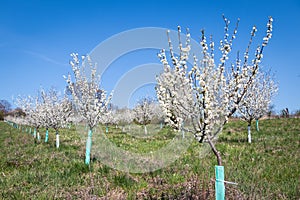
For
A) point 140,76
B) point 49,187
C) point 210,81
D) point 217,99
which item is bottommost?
point 49,187

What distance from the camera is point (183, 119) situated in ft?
14.8

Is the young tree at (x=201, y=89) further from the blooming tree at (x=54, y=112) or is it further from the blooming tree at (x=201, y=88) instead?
the blooming tree at (x=54, y=112)

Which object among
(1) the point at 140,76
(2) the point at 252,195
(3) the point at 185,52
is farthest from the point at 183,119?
(1) the point at 140,76

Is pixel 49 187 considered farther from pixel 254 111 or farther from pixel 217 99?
pixel 254 111

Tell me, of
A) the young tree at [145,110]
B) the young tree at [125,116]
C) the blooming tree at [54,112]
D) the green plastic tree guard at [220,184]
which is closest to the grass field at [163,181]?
the green plastic tree guard at [220,184]

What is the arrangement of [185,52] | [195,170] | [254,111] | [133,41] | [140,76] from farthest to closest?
[254,111], [140,76], [133,41], [195,170], [185,52]

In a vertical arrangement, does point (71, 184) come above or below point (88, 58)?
below

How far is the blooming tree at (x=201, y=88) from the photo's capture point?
4141 mm

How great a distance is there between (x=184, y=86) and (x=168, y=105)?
0.42 meters

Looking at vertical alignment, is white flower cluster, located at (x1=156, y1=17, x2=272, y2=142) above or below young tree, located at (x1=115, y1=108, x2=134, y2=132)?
below

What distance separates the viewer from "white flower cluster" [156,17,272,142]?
414cm

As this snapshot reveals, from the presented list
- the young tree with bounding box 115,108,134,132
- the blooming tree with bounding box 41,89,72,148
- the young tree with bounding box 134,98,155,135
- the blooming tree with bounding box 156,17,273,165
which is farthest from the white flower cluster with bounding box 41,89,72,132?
the young tree with bounding box 115,108,134,132

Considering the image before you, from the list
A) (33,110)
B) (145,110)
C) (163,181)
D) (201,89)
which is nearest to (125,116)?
(145,110)

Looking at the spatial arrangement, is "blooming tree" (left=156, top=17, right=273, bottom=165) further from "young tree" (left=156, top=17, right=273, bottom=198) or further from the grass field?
the grass field
